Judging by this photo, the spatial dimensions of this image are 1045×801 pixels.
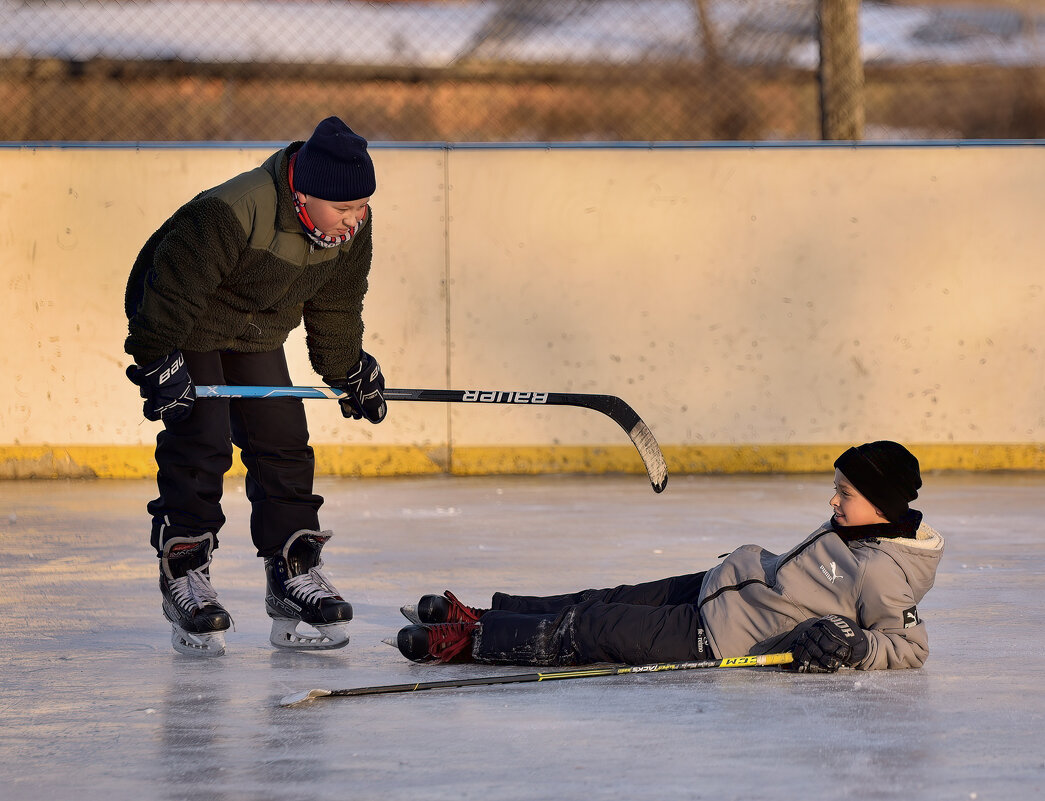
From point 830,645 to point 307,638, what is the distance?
4.32 ft

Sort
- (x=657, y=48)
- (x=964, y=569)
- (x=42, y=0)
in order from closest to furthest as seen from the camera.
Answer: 1. (x=964, y=569)
2. (x=42, y=0)
3. (x=657, y=48)

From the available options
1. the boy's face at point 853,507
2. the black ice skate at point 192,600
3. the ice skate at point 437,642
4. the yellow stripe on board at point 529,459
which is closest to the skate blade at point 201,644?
the black ice skate at point 192,600

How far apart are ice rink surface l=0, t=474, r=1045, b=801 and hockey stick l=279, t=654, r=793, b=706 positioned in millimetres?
25

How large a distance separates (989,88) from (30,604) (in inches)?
325

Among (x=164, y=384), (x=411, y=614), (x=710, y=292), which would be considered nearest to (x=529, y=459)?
(x=710, y=292)

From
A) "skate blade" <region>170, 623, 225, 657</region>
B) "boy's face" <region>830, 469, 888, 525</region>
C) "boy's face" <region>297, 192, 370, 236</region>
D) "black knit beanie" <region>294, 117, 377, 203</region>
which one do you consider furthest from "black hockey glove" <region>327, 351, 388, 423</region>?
"boy's face" <region>830, 469, 888, 525</region>

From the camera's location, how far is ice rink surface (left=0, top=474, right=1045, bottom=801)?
2.62 metres

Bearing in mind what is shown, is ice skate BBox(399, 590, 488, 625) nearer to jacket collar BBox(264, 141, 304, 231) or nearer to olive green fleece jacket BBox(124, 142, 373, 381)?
olive green fleece jacket BBox(124, 142, 373, 381)

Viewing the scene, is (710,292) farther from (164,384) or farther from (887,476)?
(164,384)

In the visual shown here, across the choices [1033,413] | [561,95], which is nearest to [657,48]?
[561,95]

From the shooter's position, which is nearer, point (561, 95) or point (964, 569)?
point (964, 569)

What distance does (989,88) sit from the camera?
10.7 m

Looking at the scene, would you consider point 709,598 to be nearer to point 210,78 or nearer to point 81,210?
point 81,210

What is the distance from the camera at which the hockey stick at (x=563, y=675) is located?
3260 mm
